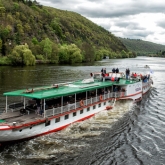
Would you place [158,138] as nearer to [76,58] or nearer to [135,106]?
[135,106]

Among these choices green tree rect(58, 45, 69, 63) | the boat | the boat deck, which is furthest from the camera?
green tree rect(58, 45, 69, 63)

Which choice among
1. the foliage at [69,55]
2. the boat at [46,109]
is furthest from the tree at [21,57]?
the boat at [46,109]

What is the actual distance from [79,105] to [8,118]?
27.2 feet

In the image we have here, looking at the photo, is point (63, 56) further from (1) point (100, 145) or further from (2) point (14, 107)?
(1) point (100, 145)

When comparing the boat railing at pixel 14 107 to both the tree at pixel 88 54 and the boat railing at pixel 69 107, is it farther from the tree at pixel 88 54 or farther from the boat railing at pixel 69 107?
the tree at pixel 88 54

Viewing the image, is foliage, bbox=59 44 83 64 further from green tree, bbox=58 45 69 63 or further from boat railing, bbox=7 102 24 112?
boat railing, bbox=7 102 24 112

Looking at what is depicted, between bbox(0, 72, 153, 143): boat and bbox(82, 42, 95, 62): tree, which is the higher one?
bbox(82, 42, 95, 62): tree

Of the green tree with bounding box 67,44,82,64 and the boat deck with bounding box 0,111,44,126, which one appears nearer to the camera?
the boat deck with bounding box 0,111,44,126

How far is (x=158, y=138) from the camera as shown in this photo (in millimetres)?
23984

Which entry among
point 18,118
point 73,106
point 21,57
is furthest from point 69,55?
point 18,118

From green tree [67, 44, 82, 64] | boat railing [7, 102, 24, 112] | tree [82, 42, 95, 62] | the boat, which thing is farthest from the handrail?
tree [82, 42, 95, 62]

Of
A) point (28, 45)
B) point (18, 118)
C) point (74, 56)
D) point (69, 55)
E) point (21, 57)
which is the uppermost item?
point (28, 45)

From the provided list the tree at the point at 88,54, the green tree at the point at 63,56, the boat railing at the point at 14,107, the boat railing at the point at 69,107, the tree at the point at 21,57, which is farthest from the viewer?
the tree at the point at 88,54

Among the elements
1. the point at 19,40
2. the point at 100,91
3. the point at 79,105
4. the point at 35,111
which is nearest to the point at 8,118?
the point at 35,111
